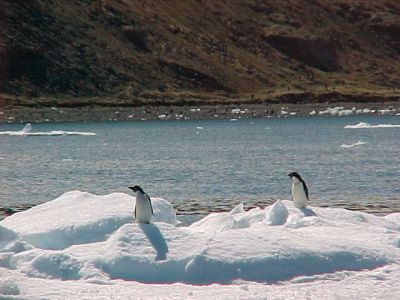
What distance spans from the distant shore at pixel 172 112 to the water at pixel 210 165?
853 cm

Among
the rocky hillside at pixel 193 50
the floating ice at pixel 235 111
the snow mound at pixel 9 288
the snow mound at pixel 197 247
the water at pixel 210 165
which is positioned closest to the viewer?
the snow mound at pixel 9 288

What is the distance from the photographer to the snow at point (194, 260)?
1531cm

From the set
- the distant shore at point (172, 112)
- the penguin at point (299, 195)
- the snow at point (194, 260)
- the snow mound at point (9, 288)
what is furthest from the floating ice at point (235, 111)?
the snow mound at point (9, 288)

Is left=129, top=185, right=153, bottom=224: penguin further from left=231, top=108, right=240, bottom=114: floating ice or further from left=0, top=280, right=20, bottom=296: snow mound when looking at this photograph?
left=231, top=108, right=240, bottom=114: floating ice

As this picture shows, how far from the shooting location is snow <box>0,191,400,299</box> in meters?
15.3

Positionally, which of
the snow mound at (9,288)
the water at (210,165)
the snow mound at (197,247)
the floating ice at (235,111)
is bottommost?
the floating ice at (235,111)

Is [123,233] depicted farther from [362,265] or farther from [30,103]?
[30,103]

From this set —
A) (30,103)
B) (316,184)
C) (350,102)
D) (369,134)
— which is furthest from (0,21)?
(316,184)

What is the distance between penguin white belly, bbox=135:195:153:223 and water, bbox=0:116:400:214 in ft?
25.2

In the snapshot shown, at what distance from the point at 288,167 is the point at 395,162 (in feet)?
13.5

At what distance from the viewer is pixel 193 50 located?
104 meters

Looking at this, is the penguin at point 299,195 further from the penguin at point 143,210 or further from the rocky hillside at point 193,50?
the rocky hillside at point 193,50

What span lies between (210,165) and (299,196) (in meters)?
21.0

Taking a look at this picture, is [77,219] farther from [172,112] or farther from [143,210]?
[172,112]
